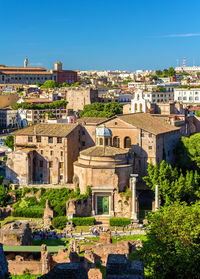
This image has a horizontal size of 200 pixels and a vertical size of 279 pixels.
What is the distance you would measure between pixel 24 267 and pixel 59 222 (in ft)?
41.3

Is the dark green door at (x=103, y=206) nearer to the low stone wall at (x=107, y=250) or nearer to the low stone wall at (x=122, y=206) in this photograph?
the low stone wall at (x=122, y=206)

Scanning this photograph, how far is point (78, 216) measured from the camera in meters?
48.1

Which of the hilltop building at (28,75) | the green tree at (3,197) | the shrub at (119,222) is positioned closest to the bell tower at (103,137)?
the shrub at (119,222)

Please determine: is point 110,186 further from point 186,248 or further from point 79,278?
point 79,278

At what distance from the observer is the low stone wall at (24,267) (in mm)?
33906

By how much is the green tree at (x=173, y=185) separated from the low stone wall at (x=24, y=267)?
17.4 metres

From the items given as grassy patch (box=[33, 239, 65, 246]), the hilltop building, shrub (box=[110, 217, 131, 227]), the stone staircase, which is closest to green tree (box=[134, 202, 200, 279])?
grassy patch (box=[33, 239, 65, 246])

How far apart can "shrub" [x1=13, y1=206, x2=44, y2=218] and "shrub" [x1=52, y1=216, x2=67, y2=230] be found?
3103 mm

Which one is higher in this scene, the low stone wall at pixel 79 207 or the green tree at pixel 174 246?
the green tree at pixel 174 246

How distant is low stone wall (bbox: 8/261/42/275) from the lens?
33906mm

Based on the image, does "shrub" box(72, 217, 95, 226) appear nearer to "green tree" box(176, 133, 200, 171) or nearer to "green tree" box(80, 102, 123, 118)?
"green tree" box(176, 133, 200, 171)

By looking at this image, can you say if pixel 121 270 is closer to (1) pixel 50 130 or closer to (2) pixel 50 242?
(2) pixel 50 242

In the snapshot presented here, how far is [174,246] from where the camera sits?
2822 cm

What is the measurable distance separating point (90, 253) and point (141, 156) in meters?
22.1
